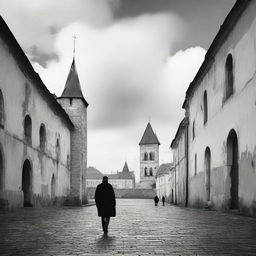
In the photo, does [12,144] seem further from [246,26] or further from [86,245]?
[86,245]

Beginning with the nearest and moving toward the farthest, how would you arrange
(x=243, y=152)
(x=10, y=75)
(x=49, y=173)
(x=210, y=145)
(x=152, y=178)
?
(x=243, y=152) < (x=10, y=75) < (x=210, y=145) < (x=49, y=173) < (x=152, y=178)

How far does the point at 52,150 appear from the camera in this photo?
30.0m

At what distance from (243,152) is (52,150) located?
17.8 metres

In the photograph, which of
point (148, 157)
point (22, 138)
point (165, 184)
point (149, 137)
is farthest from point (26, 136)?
point (149, 137)

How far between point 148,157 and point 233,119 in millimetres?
108165

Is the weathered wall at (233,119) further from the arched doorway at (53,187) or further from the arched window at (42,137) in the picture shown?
the arched doorway at (53,187)

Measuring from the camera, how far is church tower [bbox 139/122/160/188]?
124 meters

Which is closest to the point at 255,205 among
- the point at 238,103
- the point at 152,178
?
the point at 238,103

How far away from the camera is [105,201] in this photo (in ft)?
32.4

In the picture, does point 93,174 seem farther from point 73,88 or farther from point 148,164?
point 73,88

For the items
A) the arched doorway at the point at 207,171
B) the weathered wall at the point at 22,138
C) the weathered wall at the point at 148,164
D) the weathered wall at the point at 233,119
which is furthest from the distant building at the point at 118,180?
the arched doorway at the point at 207,171

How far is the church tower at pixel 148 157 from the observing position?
123812 millimetres

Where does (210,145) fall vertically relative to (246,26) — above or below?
below

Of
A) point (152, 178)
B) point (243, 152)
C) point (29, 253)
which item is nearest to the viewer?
point (29, 253)
